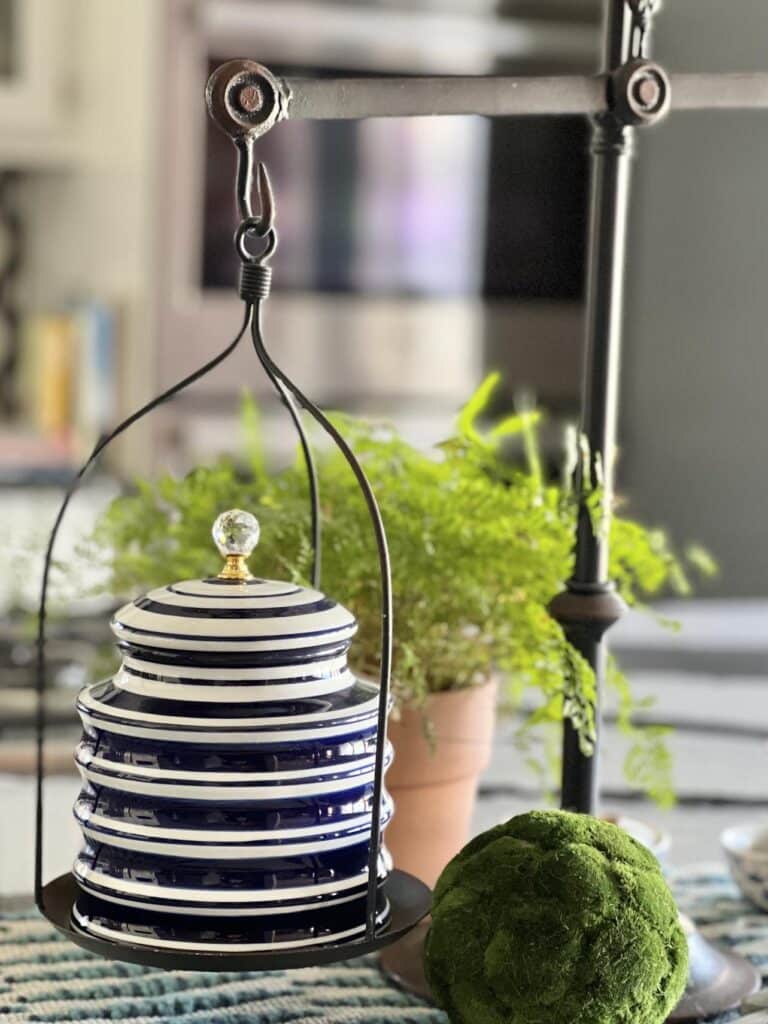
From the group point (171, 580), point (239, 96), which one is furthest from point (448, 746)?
point (239, 96)

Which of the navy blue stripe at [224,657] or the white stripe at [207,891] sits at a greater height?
the navy blue stripe at [224,657]

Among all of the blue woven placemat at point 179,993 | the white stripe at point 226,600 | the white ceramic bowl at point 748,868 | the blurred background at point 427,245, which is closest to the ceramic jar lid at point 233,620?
the white stripe at point 226,600

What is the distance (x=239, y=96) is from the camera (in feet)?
2.05

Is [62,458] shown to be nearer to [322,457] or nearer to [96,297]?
[96,297]

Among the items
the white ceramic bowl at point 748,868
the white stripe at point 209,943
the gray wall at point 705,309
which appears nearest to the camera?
the white stripe at point 209,943

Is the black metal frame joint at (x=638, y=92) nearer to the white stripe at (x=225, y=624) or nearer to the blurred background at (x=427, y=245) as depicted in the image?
the white stripe at (x=225, y=624)

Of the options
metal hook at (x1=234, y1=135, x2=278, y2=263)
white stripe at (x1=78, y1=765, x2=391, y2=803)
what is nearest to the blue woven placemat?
white stripe at (x1=78, y1=765, x2=391, y2=803)

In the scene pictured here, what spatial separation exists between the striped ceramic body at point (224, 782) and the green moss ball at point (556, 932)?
5 cm

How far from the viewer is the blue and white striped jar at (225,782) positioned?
616mm

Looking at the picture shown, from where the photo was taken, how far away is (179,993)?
78 centimetres

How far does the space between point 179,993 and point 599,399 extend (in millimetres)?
375

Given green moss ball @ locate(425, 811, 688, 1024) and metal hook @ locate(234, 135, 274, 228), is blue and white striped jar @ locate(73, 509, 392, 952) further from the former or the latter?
metal hook @ locate(234, 135, 274, 228)

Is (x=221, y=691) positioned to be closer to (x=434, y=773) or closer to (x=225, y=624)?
(x=225, y=624)

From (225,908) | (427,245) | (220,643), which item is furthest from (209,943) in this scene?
(427,245)
